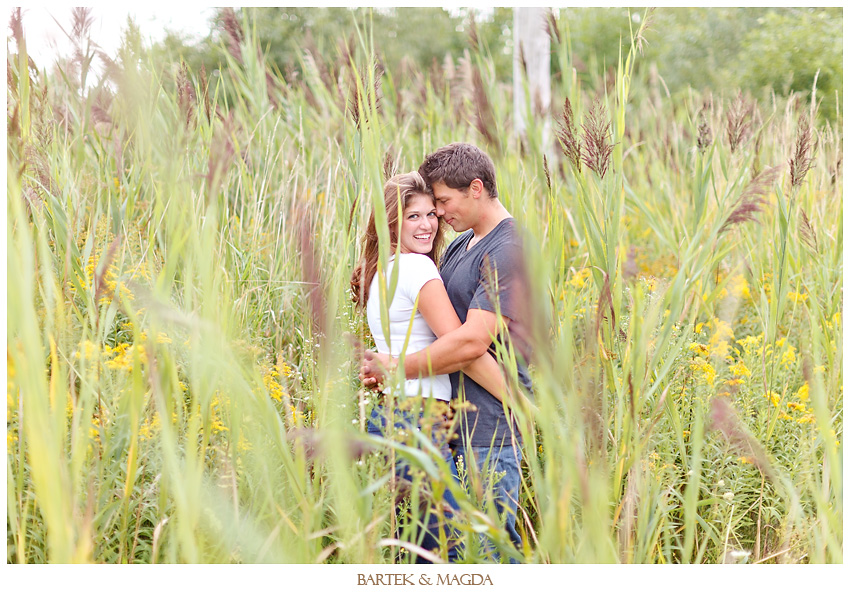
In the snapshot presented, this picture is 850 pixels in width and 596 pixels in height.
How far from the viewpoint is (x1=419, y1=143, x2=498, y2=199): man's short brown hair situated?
188 cm

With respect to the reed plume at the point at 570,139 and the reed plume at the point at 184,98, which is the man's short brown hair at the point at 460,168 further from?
the reed plume at the point at 184,98

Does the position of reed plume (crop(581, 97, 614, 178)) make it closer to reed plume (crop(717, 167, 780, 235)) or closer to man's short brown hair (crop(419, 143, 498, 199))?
reed plume (crop(717, 167, 780, 235))

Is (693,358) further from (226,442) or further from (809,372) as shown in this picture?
(226,442)

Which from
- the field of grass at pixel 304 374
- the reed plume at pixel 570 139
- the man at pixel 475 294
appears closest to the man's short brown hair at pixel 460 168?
the man at pixel 475 294

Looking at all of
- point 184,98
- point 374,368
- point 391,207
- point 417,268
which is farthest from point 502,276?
point 184,98

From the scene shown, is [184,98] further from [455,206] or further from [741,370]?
[741,370]

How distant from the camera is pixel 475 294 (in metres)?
1.68

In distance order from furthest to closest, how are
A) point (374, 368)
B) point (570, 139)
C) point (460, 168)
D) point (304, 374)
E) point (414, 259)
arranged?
1. point (304, 374)
2. point (460, 168)
3. point (414, 259)
4. point (570, 139)
5. point (374, 368)

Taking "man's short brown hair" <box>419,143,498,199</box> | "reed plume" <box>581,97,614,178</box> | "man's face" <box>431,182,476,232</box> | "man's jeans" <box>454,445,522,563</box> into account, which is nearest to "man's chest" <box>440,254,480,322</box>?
"man's face" <box>431,182,476,232</box>

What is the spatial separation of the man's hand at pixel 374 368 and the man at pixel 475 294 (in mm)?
111

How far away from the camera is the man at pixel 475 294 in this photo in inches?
64.3

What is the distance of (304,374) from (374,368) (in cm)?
76

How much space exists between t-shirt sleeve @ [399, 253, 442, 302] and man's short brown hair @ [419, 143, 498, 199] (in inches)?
11.0

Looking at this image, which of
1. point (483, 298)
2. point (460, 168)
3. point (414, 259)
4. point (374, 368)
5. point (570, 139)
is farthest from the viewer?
point (460, 168)
